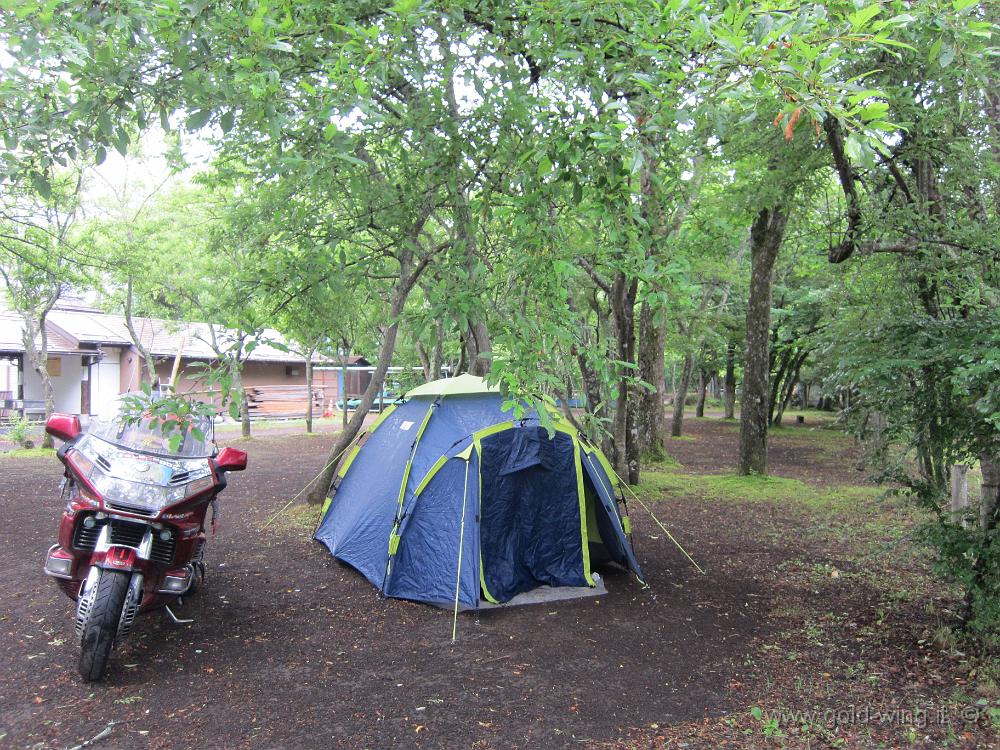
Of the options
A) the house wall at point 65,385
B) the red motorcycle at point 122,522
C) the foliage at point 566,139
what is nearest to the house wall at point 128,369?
the house wall at point 65,385

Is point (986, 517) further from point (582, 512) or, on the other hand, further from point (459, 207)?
point (459, 207)

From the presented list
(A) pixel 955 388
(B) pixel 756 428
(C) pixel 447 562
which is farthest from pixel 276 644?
(B) pixel 756 428

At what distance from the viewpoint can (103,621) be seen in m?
3.58

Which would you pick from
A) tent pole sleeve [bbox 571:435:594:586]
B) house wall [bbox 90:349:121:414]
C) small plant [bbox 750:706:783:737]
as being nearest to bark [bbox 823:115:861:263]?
tent pole sleeve [bbox 571:435:594:586]

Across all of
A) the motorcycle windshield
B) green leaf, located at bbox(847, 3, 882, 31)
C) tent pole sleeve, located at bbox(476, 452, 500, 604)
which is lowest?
tent pole sleeve, located at bbox(476, 452, 500, 604)

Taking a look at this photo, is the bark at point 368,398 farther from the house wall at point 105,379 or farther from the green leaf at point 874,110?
the house wall at point 105,379

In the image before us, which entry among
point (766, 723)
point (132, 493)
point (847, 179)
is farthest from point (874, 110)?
point (132, 493)

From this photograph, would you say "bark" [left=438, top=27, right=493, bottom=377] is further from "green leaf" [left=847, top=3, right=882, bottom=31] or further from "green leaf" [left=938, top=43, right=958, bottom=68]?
"green leaf" [left=938, top=43, right=958, bottom=68]

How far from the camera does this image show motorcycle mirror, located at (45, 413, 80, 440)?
13.6 ft

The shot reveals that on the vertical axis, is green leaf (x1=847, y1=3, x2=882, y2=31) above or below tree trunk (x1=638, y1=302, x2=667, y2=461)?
above

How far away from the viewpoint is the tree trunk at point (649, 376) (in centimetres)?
1202

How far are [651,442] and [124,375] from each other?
19.0 meters

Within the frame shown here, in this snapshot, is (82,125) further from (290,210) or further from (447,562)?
(447,562)

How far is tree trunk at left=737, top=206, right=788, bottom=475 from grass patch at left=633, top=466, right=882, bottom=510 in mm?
403
